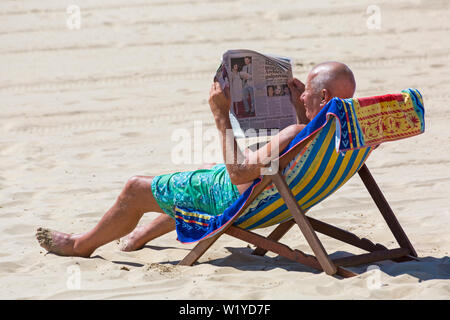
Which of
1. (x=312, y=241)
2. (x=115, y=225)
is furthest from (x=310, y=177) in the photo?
(x=115, y=225)

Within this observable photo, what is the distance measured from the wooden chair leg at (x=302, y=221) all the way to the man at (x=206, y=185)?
0.41ft

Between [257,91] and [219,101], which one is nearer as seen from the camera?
[219,101]

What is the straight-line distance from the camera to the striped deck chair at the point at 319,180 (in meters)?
3.62

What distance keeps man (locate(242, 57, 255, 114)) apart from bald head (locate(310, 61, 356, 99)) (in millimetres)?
367

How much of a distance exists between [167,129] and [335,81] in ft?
13.9

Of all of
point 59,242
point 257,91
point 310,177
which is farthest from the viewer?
point 59,242

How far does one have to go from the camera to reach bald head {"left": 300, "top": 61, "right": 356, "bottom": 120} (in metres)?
3.78

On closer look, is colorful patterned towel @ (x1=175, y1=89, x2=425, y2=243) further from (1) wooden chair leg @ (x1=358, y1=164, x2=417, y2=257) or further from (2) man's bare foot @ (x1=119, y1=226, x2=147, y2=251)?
(2) man's bare foot @ (x1=119, y1=226, x2=147, y2=251)

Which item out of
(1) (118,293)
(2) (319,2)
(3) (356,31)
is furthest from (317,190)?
(2) (319,2)

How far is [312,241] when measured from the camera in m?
3.78

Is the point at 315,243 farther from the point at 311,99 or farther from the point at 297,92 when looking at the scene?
the point at 297,92

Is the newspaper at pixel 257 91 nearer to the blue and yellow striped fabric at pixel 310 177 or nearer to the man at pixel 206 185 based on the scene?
the man at pixel 206 185

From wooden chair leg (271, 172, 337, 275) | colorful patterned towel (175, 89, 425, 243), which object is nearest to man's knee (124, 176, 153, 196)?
colorful patterned towel (175, 89, 425, 243)

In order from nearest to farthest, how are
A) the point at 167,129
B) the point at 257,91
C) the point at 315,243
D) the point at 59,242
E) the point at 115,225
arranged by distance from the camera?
the point at 315,243 → the point at 257,91 → the point at 115,225 → the point at 59,242 → the point at 167,129
